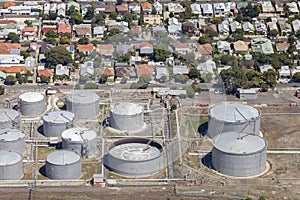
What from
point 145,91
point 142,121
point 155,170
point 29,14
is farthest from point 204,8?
point 155,170

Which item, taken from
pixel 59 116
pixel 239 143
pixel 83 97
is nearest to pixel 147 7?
pixel 83 97

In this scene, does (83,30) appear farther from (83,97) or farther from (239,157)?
(239,157)

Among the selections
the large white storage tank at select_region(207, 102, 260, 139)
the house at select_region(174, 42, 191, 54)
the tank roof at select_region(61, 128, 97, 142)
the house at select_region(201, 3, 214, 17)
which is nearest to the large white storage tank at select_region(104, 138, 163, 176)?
the tank roof at select_region(61, 128, 97, 142)

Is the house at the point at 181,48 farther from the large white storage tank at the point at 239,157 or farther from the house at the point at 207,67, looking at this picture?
the large white storage tank at the point at 239,157

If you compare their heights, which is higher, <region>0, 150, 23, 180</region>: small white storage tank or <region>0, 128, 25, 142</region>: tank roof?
<region>0, 128, 25, 142</region>: tank roof

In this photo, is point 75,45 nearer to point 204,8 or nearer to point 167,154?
point 204,8

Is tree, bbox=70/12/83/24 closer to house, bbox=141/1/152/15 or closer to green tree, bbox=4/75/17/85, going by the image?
house, bbox=141/1/152/15
